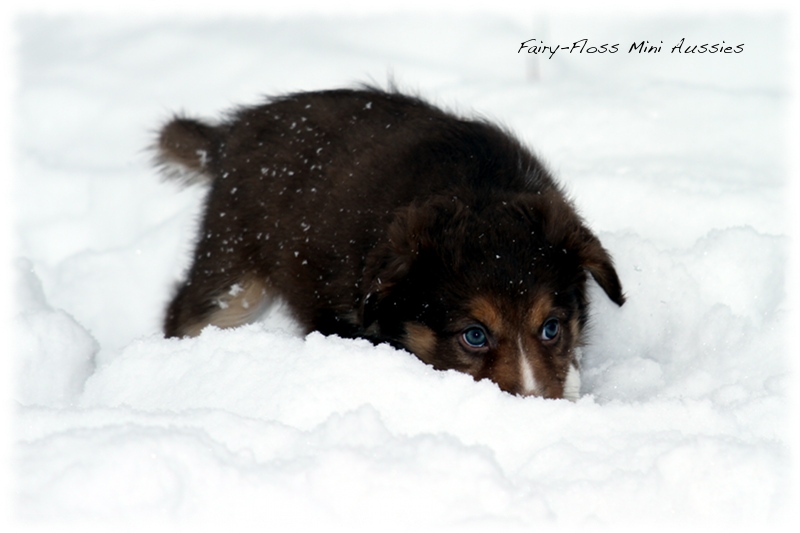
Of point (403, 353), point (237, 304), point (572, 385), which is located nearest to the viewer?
point (403, 353)

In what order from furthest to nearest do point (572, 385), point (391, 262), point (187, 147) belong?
1. point (187, 147)
2. point (572, 385)
3. point (391, 262)

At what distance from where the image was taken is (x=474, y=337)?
335cm

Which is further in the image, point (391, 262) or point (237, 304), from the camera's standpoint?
point (237, 304)

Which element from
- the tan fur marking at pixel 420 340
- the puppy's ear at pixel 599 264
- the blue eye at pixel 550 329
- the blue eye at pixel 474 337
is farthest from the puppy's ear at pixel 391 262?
the puppy's ear at pixel 599 264

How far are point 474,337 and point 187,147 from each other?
2.20m

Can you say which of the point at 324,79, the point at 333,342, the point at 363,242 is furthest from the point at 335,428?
the point at 324,79

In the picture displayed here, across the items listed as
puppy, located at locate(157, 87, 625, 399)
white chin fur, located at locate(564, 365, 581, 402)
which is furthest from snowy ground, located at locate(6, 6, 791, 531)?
puppy, located at locate(157, 87, 625, 399)

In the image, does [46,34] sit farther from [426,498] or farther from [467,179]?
[426,498]

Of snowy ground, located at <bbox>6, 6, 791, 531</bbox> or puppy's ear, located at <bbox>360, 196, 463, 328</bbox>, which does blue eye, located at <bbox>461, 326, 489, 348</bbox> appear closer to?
puppy's ear, located at <bbox>360, 196, 463, 328</bbox>

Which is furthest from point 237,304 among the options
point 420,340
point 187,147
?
point 420,340

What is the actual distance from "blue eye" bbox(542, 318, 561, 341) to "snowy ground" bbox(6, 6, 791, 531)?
0.39 m

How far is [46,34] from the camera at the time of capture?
27.1 ft

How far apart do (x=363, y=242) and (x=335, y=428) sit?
4.40ft

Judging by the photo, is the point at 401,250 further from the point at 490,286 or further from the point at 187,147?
the point at 187,147
